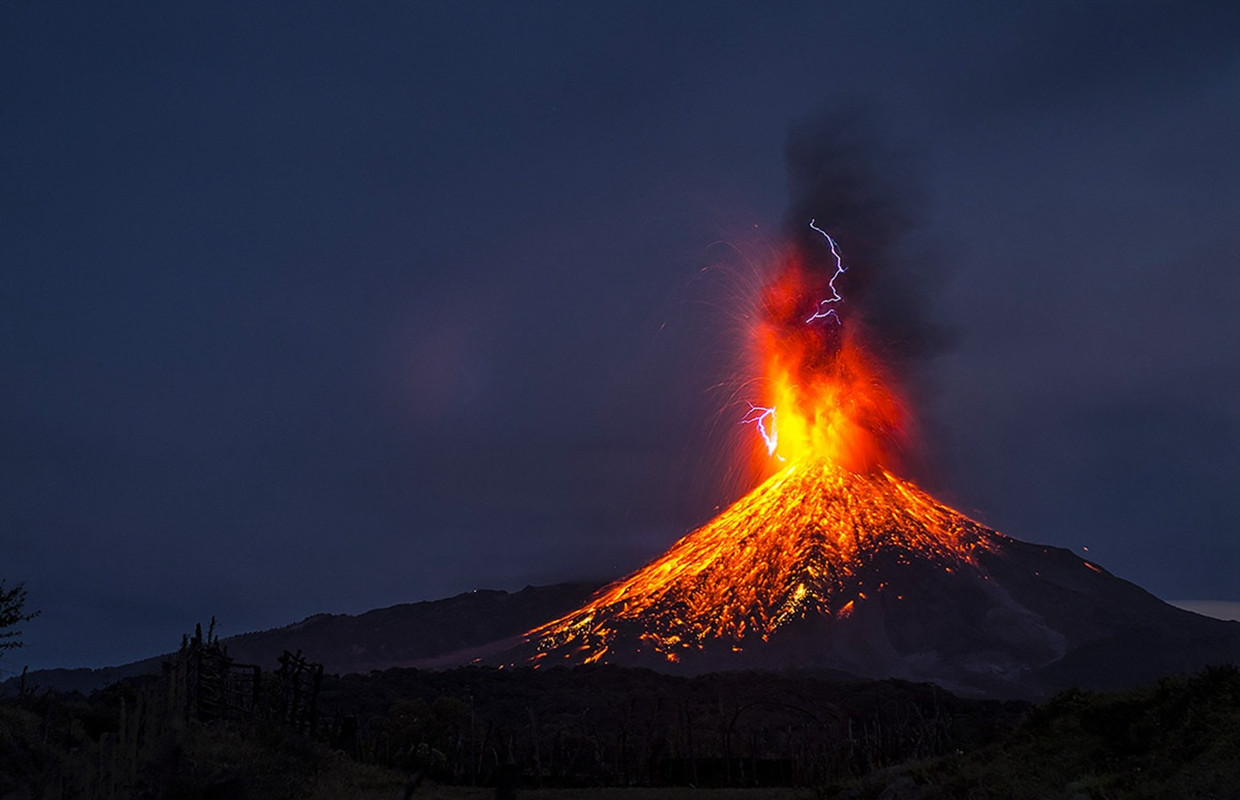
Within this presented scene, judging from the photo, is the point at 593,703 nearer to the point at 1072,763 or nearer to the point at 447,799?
the point at 447,799

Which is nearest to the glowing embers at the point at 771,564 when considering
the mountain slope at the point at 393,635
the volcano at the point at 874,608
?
the volcano at the point at 874,608

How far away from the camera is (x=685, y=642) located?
97.2 meters

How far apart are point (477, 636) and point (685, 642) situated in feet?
314

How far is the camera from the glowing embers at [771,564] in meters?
100

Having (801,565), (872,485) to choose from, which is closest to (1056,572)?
(872,485)

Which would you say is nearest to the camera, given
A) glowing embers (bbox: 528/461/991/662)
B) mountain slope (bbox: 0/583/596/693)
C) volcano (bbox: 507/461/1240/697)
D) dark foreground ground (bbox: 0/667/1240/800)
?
dark foreground ground (bbox: 0/667/1240/800)

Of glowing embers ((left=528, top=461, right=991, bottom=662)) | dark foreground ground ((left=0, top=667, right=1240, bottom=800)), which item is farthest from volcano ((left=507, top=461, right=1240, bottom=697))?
dark foreground ground ((left=0, top=667, right=1240, bottom=800))

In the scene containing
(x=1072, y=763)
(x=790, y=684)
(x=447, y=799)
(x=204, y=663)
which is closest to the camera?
(x=1072, y=763)

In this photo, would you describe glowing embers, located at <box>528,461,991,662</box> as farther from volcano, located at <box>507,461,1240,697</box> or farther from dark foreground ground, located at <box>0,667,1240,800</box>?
dark foreground ground, located at <box>0,667,1240,800</box>

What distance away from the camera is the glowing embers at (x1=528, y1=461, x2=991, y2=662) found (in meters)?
100

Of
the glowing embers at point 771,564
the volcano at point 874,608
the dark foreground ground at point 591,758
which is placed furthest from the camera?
the glowing embers at point 771,564

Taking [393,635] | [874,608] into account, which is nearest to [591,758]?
[874,608]

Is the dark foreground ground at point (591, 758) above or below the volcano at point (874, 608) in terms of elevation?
below

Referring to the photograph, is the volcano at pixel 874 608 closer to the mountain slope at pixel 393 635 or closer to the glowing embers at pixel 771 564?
the glowing embers at pixel 771 564
